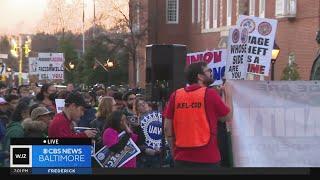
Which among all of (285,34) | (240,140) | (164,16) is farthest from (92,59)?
(240,140)

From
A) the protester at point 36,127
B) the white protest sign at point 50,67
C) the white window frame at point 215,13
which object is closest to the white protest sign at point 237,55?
the protester at point 36,127

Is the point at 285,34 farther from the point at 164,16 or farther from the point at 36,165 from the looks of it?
the point at 36,165

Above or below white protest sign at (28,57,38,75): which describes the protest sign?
below

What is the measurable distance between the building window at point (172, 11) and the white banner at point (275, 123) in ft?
179

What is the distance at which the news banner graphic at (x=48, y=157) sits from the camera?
610cm

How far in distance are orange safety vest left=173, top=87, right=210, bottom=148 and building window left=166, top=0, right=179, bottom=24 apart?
55.3 m

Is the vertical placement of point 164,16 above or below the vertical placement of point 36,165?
above

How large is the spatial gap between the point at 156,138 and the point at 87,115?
218 cm

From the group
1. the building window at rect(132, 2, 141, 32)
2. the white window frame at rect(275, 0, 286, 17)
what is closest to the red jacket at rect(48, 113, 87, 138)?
the white window frame at rect(275, 0, 286, 17)

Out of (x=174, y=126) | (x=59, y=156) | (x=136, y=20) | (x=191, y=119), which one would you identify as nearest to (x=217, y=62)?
(x=174, y=126)

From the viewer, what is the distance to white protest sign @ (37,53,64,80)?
2419 cm

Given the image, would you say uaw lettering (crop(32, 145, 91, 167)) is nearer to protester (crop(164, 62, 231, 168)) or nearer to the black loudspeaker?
protester (crop(164, 62, 231, 168))

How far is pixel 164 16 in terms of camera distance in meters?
62.2

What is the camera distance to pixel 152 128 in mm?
9906
